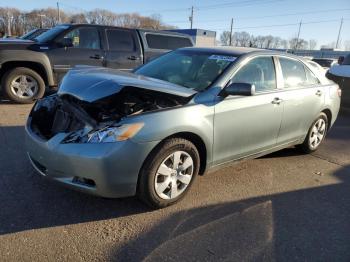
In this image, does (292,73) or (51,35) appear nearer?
(292,73)

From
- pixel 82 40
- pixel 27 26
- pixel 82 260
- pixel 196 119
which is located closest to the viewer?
pixel 82 260

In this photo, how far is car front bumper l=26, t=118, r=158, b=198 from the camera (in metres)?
2.92

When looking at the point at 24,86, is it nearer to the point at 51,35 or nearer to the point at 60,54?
the point at 60,54

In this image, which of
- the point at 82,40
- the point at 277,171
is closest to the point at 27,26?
the point at 82,40

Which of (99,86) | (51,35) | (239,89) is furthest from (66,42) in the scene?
(239,89)

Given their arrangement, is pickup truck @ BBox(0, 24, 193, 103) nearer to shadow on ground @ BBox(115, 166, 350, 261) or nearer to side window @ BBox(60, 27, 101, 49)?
side window @ BBox(60, 27, 101, 49)

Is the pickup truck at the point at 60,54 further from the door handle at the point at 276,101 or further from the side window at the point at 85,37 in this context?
the door handle at the point at 276,101

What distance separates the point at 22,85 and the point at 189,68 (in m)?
4.86

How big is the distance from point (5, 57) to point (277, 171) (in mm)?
5948

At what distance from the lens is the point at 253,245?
2.94 meters

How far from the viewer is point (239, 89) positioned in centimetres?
354

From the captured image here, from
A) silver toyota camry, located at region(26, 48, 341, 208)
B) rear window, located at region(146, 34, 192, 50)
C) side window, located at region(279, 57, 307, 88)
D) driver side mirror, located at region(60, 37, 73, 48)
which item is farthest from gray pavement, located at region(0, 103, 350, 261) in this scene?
rear window, located at region(146, 34, 192, 50)

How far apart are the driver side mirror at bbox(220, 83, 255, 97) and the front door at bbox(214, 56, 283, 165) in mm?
148

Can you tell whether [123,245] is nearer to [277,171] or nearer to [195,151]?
[195,151]
